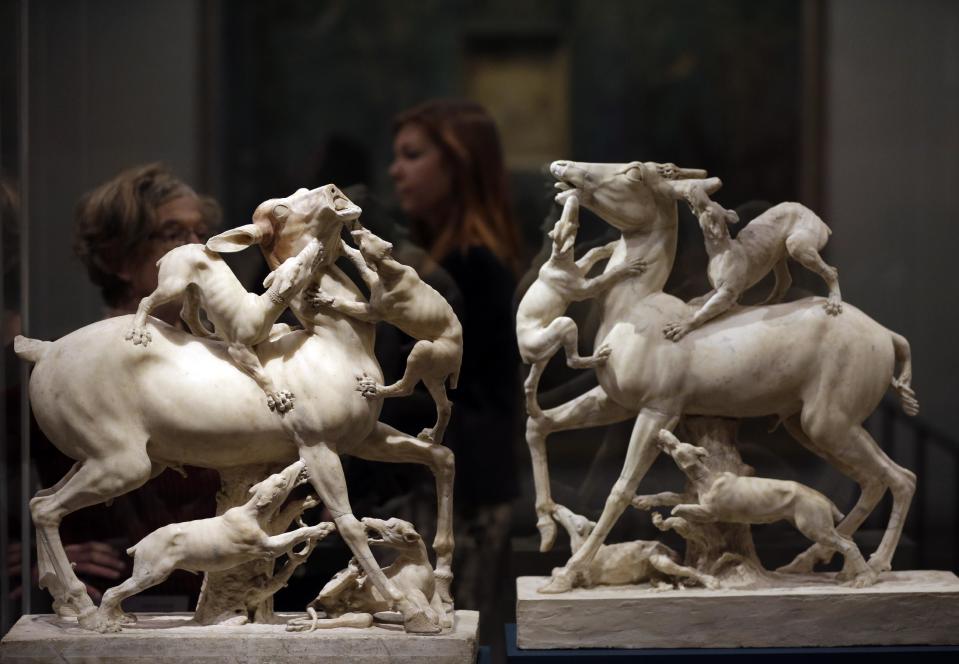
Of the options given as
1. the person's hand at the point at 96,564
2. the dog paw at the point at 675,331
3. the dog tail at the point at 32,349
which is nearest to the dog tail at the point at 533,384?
the dog paw at the point at 675,331

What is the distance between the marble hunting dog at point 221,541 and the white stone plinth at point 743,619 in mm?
A: 717

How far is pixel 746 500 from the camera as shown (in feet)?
11.6

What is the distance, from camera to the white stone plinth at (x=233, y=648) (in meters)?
3.29

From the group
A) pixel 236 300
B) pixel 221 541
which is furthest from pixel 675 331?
pixel 221 541

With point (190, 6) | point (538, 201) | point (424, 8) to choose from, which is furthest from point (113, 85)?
point (538, 201)

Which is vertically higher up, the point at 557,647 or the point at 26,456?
the point at 26,456

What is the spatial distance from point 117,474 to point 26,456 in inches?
43.9

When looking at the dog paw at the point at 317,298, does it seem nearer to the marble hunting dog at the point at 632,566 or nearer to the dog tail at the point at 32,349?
the dog tail at the point at 32,349

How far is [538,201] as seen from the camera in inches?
181

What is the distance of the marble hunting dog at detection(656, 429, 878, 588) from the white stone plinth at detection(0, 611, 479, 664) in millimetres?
729

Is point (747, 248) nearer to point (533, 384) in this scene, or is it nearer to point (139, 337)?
point (533, 384)

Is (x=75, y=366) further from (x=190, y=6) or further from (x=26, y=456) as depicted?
(x=190, y=6)

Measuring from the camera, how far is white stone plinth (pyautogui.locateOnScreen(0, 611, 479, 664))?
10.8 ft

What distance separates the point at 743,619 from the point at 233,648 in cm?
131
